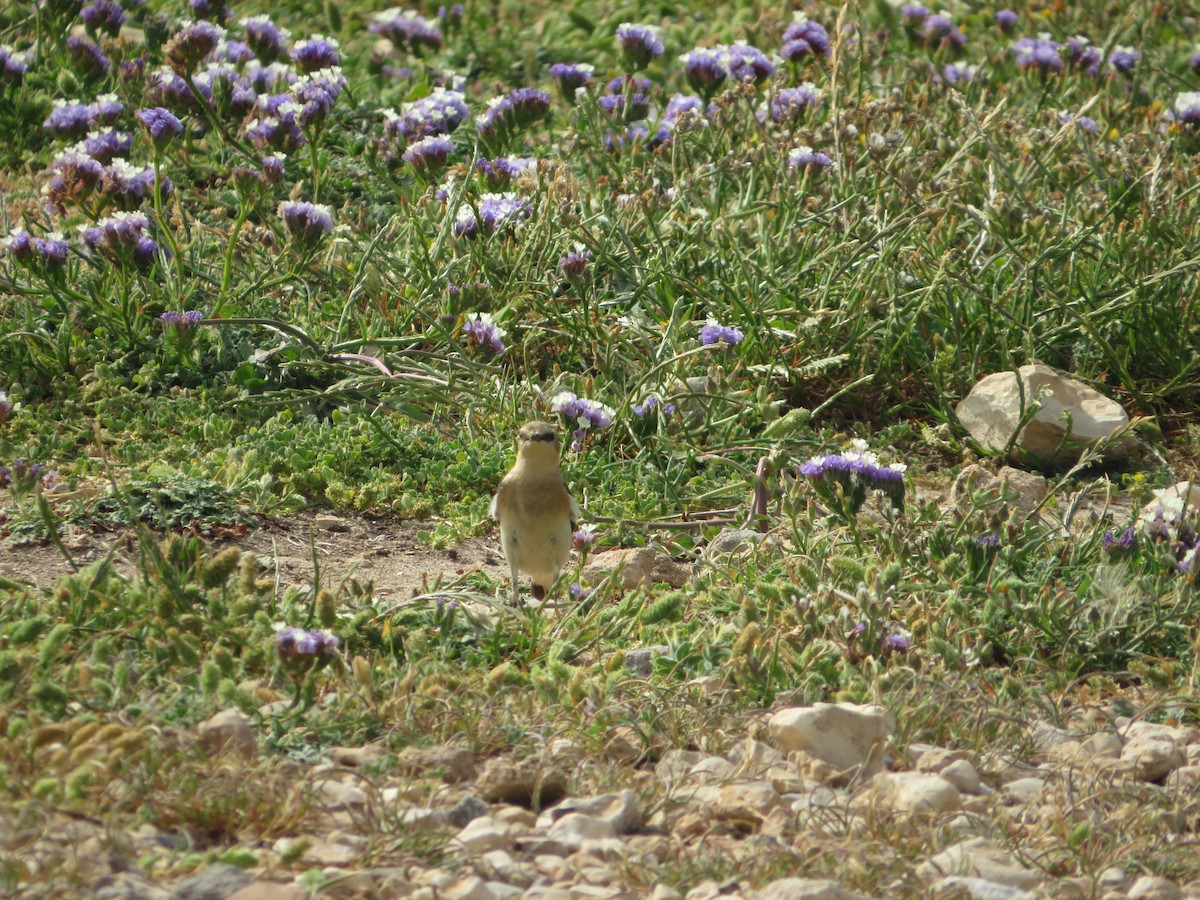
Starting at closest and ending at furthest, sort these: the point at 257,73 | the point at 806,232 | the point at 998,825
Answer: the point at 998,825 → the point at 806,232 → the point at 257,73

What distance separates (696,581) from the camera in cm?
486

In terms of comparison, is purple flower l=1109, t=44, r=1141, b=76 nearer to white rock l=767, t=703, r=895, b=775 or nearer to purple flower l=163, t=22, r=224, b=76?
purple flower l=163, t=22, r=224, b=76

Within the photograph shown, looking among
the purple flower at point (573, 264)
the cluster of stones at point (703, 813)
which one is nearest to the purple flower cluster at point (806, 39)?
the purple flower at point (573, 264)

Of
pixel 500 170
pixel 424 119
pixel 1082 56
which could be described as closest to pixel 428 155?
pixel 500 170

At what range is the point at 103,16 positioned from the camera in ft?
25.5

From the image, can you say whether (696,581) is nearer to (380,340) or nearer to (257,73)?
(380,340)

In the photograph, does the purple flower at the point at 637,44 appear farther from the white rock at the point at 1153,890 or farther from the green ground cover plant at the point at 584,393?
the white rock at the point at 1153,890

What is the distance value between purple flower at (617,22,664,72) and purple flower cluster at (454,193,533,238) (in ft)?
4.74

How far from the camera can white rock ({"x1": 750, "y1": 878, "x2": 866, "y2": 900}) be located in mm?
2957

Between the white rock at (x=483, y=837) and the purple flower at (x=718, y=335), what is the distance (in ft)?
9.32

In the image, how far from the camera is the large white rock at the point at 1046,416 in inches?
231

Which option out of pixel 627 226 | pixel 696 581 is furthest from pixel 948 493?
pixel 627 226

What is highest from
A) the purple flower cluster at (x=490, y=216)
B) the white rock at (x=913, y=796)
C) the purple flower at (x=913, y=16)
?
the purple flower at (x=913, y=16)

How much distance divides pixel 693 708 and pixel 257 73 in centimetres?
485
